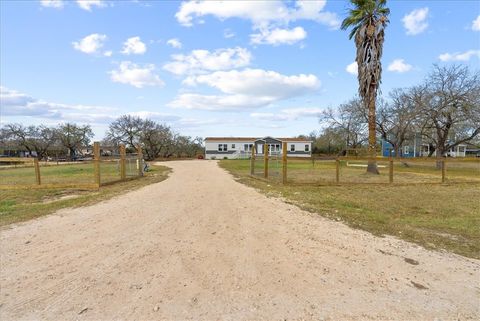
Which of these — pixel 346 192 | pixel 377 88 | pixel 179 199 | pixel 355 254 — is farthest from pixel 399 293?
pixel 377 88

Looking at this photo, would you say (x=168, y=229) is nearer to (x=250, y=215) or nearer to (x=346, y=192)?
(x=250, y=215)

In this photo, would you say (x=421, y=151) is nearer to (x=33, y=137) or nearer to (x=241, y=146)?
(x=241, y=146)

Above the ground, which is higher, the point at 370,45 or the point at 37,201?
the point at 370,45

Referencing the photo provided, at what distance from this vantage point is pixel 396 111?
95.2 feet

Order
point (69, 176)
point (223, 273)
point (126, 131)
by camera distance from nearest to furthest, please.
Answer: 1. point (223, 273)
2. point (69, 176)
3. point (126, 131)

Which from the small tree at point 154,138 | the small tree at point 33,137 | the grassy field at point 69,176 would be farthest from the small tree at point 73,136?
the grassy field at point 69,176

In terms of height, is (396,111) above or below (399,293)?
above

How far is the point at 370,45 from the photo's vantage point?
1783cm

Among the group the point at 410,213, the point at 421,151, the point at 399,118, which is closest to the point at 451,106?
the point at 399,118

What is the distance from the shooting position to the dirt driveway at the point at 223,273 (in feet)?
9.29

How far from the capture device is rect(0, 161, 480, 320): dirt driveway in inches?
111

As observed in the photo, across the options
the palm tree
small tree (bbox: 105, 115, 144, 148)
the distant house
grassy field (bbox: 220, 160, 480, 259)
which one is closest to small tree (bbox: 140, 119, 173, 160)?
small tree (bbox: 105, 115, 144, 148)

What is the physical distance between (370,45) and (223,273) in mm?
17959

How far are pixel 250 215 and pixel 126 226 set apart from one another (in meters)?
2.48
